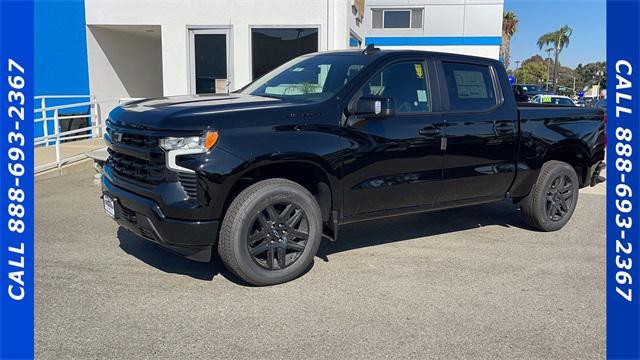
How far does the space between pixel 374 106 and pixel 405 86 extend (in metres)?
0.75

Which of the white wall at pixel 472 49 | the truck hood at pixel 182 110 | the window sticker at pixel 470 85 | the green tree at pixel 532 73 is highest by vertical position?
the green tree at pixel 532 73

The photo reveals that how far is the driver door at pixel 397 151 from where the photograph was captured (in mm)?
4469

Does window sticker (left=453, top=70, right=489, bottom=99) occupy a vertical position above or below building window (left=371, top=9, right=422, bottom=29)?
below

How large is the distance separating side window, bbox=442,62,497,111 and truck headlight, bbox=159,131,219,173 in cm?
242

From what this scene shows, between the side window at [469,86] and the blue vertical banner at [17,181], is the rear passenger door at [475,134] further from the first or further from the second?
the blue vertical banner at [17,181]

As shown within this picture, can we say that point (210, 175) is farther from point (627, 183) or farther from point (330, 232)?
point (627, 183)

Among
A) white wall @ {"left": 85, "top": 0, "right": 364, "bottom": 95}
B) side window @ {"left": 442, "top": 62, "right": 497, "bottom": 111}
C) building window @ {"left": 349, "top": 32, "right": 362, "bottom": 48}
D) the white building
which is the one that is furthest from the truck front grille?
building window @ {"left": 349, "top": 32, "right": 362, "bottom": 48}

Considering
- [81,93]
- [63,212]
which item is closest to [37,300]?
[63,212]

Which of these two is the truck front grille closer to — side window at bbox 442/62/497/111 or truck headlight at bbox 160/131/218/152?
truck headlight at bbox 160/131/218/152

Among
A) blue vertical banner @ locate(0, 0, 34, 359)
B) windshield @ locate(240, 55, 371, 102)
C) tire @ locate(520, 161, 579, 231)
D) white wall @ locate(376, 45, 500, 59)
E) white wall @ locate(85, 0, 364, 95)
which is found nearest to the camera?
blue vertical banner @ locate(0, 0, 34, 359)

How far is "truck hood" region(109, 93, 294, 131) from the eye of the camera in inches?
150

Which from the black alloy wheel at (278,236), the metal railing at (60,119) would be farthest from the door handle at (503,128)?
the metal railing at (60,119)

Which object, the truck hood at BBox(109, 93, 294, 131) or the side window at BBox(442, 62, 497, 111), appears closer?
the truck hood at BBox(109, 93, 294, 131)

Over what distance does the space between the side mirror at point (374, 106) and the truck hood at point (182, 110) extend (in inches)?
22.2
